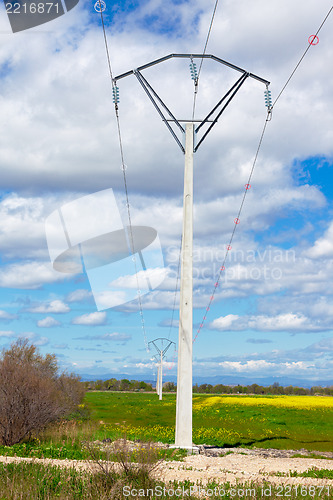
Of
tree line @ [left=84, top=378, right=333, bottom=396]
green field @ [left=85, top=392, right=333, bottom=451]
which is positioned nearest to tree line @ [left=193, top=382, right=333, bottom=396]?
tree line @ [left=84, top=378, right=333, bottom=396]

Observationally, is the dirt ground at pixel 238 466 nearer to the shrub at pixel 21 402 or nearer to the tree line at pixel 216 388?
the shrub at pixel 21 402

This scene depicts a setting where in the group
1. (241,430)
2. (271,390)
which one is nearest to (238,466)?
(241,430)

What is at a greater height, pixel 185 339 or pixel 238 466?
pixel 185 339

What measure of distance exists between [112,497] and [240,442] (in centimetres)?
1542

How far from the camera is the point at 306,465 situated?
15.4 meters

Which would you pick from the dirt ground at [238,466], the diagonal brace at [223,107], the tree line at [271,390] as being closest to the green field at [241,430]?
the dirt ground at [238,466]

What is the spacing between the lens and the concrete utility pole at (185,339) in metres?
17.4

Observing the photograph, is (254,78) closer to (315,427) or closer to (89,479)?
(89,479)

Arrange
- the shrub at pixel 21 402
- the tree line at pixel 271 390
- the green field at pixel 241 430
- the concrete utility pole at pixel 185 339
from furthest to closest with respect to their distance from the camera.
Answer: the tree line at pixel 271 390
the green field at pixel 241 430
the shrub at pixel 21 402
the concrete utility pole at pixel 185 339

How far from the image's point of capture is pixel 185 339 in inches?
700

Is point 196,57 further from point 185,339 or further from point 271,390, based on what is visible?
point 271,390

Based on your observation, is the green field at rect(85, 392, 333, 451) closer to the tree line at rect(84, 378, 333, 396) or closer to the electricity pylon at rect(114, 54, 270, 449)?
the electricity pylon at rect(114, 54, 270, 449)

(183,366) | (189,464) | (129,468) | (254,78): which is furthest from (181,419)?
(254,78)

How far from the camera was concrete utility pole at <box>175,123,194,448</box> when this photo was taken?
17.4 metres
